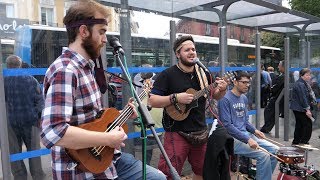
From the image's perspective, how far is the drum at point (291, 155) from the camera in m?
4.03

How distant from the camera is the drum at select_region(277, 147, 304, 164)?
4.03 metres

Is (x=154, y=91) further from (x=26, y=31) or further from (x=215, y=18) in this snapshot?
(x=215, y=18)

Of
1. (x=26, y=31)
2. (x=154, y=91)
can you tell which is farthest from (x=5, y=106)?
(x=154, y=91)

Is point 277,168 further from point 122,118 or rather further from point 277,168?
point 122,118

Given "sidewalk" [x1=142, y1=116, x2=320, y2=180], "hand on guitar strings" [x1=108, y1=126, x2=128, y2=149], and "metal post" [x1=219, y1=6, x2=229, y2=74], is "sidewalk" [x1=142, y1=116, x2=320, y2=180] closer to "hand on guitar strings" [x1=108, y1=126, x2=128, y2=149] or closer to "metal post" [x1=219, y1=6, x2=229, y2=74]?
"metal post" [x1=219, y1=6, x2=229, y2=74]

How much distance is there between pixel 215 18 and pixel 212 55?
76 cm

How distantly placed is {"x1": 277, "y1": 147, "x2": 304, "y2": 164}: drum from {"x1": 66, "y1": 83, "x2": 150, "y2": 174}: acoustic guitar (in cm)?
259

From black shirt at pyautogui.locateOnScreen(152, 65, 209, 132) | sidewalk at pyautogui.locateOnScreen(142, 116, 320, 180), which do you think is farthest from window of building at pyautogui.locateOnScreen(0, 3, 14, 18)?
sidewalk at pyautogui.locateOnScreen(142, 116, 320, 180)

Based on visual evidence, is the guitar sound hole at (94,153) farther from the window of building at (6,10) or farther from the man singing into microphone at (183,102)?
the window of building at (6,10)

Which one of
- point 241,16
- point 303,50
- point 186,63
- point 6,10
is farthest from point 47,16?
point 303,50

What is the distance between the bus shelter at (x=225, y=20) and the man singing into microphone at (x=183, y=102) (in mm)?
1036

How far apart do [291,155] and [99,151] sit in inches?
109

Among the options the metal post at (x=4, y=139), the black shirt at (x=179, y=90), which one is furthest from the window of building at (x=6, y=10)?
the black shirt at (x=179, y=90)

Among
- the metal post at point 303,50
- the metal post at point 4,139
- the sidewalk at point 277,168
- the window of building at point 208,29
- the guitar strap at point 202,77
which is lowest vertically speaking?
the sidewalk at point 277,168
